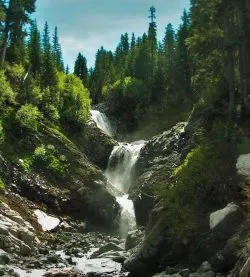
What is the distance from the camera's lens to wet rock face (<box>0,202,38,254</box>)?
2293 centimetres

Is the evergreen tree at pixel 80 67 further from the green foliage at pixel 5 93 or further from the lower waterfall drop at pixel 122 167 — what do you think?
the green foliage at pixel 5 93

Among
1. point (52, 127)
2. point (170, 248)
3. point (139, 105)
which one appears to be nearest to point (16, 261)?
point (170, 248)

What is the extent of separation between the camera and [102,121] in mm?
64250

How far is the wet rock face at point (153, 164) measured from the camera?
32.0m

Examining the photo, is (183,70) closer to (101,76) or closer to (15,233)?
(101,76)

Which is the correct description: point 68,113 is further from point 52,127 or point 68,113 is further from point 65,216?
point 65,216

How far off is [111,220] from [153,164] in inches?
239

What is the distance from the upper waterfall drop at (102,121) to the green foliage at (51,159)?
2088 cm

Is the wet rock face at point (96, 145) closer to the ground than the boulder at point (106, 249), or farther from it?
farther from it

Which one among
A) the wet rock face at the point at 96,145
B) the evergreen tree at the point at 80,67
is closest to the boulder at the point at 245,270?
the wet rock face at the point at 96,145

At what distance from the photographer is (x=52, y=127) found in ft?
154

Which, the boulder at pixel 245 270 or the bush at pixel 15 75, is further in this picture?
the bush at pixel 15 75

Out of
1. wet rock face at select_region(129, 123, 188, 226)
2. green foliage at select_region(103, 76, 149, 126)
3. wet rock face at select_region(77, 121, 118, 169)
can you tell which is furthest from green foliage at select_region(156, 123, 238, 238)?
green foliage at select_region(103, 76, 149, 126)

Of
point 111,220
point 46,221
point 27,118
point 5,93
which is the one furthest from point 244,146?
point 5,93
